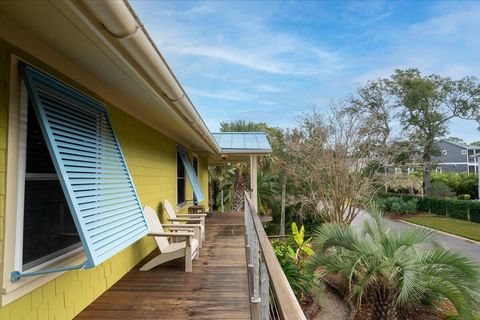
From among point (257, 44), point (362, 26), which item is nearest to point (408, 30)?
point (362, 26)

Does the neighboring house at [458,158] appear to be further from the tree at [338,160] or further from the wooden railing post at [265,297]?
the wooden railing post at [265,297]

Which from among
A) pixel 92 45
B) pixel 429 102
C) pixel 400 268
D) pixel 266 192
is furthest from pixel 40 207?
pixel 429 102

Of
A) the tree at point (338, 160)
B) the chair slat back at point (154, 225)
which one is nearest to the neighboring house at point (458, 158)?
the tree at point (338, 160)

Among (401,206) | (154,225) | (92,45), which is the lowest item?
(401,206)

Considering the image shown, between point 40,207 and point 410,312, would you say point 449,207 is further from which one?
point 40,207

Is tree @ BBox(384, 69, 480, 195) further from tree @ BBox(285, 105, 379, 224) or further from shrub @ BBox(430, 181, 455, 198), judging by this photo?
tree @ BBox(285, 105, 379, 224)

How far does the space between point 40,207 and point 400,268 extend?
6.14 metres

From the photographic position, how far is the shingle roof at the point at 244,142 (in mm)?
10594

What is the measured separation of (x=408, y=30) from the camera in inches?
679

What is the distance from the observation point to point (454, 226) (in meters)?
18.1

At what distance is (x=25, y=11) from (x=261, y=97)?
4325cm

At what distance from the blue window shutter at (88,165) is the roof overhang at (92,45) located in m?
0.24

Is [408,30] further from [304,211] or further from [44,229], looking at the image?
[44,229]

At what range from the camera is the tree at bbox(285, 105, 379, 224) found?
14.2 metres
